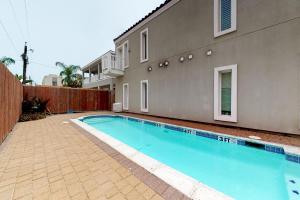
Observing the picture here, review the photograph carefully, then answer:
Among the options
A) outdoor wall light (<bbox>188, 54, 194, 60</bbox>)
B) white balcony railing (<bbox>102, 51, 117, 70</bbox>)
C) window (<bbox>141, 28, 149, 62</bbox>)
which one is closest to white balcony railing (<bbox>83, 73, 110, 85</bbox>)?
white balcony railing (<bbox>102, 51, 117, 70</bbox>)

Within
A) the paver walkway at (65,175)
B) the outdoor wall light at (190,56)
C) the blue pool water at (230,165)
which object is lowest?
the blue pool water at (230,165)

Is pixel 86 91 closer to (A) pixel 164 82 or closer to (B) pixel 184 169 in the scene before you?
(A) pixel 164 82

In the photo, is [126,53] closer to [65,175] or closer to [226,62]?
[226,62]

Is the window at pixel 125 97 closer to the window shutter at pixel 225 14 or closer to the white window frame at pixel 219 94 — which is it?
the white window frame at pixel 219 94

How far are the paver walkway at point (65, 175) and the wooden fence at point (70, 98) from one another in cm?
948

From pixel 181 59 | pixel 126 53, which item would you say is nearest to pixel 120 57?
pixel 126 53

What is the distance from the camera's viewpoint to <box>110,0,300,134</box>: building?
493cm

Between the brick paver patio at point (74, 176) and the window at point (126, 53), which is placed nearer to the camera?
the brick paver patio at point (74, 176)

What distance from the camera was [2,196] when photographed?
77.6 inches

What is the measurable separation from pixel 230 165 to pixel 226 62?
4.26m

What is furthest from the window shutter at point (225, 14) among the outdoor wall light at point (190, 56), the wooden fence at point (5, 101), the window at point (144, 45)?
the wooden fence at point (5, 101)

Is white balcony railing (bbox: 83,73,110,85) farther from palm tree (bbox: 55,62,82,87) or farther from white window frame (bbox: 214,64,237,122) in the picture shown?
white window frame (bbox: 214,64,237,122)

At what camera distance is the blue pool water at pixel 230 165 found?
2674 mm

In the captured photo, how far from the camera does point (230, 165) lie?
3.70m
